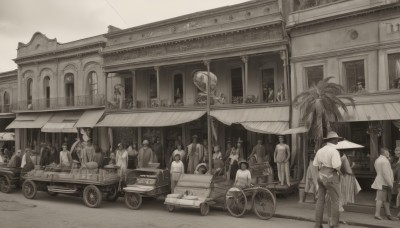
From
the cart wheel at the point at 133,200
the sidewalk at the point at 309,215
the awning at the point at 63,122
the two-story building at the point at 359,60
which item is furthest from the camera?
the awning at the point at 63,122

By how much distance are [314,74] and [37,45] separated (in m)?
21.1

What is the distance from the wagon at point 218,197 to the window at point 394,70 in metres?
6.73

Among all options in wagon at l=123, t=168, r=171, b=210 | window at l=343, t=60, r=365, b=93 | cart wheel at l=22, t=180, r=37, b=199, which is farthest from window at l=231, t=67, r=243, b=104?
cart wheel at l=22, t=180, r=37, b=199

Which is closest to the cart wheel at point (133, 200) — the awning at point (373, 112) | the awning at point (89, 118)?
the awning at point (373, 112)

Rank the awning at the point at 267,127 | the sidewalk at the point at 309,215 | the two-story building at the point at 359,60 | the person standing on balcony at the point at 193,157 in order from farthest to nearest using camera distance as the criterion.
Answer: the person standing on balcony at the point at 193,157 → the awning at the point at 267,127 → the two-story building at the point at 359,60 → the sidewalk at the point at 309,215

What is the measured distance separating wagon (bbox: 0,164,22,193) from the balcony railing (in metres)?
8.71

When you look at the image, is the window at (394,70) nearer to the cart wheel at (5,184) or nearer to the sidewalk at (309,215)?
the sidewalk at (309,215)

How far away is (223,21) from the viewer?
19.3 metres

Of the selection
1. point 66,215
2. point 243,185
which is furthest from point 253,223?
point 66,215

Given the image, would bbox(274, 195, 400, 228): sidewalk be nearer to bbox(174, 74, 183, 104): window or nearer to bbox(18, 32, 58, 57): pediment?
bbox(174, 74, 183, 104): window

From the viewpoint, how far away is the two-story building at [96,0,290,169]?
1722cm

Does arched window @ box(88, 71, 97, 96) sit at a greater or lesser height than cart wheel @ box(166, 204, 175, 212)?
greater

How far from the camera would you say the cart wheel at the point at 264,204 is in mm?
10141

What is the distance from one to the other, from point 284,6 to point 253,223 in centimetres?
1137
